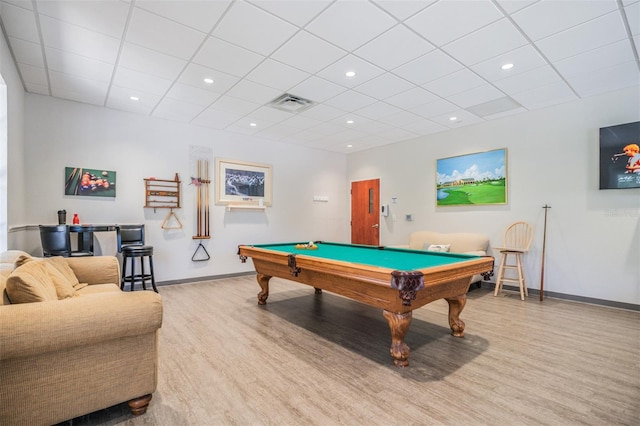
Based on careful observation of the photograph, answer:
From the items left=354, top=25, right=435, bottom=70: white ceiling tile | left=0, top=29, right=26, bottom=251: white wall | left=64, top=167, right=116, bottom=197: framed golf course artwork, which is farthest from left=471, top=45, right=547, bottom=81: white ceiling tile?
left=64, top=167, right=116, bottom=197: framed golf course artwork

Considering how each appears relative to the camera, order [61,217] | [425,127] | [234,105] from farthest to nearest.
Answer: [425,127]
[234,105]
[61,217]

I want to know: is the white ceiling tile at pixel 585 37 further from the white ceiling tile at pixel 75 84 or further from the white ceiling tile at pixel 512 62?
the white ceiling tile at pixel 75 84

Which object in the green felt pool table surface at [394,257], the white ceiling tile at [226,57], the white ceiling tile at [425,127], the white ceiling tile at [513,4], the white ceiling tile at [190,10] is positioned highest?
the white ceiling tile at [513,4]

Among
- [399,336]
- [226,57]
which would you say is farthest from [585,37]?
[226,57]

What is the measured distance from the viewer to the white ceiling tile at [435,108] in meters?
4.53

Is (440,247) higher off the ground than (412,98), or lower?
lower

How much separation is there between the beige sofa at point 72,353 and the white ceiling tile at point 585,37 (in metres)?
4.09

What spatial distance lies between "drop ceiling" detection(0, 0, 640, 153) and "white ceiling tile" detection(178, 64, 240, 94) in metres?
0.02

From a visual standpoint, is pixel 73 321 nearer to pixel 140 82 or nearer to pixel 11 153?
pixel 11 153

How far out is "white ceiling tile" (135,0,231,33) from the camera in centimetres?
243

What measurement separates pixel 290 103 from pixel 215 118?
1.57 meters

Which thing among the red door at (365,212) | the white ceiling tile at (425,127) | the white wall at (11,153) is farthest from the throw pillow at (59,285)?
the red door at (365,212)

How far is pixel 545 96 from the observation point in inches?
168

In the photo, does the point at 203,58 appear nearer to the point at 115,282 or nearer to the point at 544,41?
the point at 115,282
